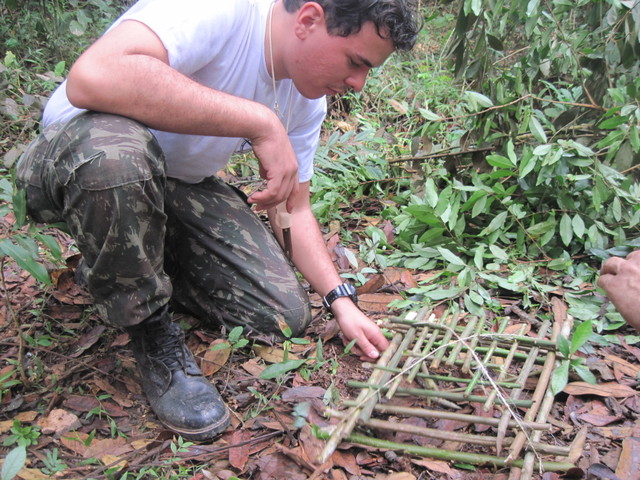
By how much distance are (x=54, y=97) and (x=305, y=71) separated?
0.89 m

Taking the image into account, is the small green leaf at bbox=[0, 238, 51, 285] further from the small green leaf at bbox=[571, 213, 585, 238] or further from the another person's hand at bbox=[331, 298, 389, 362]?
the small green leaf at bbox=[571, 213, 585, 238]

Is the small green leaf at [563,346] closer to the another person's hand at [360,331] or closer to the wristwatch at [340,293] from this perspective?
the another person's hand at [360,331]

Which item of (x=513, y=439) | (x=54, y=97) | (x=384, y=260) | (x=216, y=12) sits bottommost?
(x=384, y=260)

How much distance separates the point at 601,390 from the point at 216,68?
1.60 m

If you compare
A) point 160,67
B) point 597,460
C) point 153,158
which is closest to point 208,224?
point 153,158

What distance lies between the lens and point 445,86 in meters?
4.39

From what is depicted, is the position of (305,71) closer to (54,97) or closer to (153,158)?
(153,158)

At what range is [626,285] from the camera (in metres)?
1.54

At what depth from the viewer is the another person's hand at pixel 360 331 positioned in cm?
195

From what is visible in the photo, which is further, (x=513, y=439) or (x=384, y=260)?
(x=384, y=260)

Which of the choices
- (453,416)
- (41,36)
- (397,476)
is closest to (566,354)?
(453,416)

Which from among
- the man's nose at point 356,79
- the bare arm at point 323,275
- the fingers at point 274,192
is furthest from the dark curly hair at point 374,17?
the bare arm at point 323,275

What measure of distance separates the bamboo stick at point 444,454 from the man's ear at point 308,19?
120 cm

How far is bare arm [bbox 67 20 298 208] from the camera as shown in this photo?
5.26 feet
